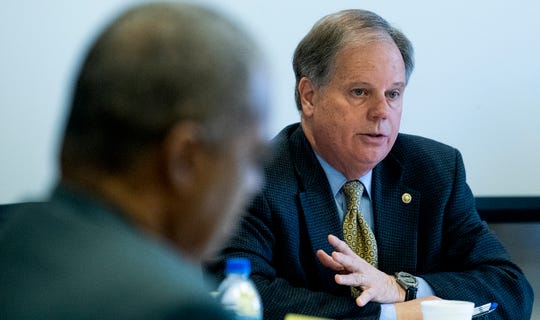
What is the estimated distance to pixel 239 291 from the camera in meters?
2.03

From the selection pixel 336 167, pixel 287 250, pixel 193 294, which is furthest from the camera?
pixel 336 167

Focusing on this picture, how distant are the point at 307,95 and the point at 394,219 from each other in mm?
472

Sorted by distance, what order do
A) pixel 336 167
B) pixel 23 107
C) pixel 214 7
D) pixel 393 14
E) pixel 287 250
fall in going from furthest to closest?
pixel 393 14, pixel 23 107, pixel 336 167, pixel 287 250, pixel 214 7

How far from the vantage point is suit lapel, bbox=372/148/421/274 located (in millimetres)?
2793

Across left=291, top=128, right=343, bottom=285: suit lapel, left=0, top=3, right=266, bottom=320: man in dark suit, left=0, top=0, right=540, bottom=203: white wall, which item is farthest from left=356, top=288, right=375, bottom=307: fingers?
Result: left=0, top=3, right=266, bottom=320: man in dark suit

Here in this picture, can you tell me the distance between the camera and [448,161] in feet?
9.88

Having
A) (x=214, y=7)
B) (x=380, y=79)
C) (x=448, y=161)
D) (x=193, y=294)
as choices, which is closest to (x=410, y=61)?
(x=380, y=79)

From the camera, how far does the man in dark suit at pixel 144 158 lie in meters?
0.93

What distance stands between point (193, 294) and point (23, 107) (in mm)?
2447

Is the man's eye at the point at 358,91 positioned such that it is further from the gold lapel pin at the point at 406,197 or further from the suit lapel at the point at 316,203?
the gold lapel pin at the point at 406,197

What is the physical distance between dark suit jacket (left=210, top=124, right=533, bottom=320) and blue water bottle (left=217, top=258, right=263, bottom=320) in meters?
0.44

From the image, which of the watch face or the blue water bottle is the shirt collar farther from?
the blue water bottle

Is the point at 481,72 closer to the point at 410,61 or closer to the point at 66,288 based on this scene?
the point at 410,61

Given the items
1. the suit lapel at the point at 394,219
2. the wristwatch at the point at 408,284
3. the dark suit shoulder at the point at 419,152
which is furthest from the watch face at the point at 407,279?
the dark suit shoulder at the point at 419,152
